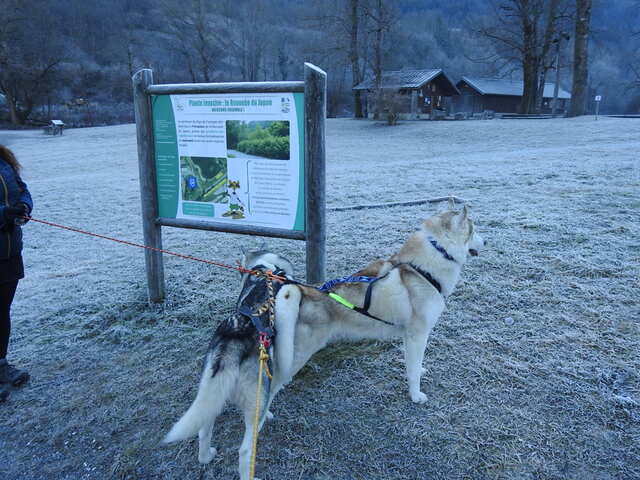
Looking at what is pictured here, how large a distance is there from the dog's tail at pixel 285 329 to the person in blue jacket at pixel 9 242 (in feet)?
7.26

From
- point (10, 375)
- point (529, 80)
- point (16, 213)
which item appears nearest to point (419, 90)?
point (529, 80)

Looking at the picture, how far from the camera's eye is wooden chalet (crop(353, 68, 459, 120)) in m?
35.2

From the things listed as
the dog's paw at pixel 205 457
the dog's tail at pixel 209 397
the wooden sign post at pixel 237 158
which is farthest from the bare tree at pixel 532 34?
the dog's paw at pixel 205 457

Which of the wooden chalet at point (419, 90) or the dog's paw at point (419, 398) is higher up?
the wooden chalet at point (419, 90)

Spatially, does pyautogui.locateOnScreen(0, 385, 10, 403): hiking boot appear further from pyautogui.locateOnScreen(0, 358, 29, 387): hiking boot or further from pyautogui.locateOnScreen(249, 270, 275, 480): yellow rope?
pyautogui.locateOnScreen(249, 270, 275, 480): yellow rope

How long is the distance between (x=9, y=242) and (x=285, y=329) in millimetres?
2342

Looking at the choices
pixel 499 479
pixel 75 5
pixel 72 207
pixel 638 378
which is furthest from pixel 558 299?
pixel 75 5

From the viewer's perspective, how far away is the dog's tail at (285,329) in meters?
2.75

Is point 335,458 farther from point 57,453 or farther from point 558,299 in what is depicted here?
point 558,299

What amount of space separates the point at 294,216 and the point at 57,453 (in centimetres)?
257

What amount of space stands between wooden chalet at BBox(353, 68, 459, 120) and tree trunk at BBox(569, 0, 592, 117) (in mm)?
11033

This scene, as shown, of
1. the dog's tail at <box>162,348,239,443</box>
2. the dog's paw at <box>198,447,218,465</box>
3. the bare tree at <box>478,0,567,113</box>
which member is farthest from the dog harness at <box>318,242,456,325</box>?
the bare tree at <box>478,0,567,113</box>

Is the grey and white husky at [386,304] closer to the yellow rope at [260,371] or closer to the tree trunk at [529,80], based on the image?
the yellow rope at [260,371]

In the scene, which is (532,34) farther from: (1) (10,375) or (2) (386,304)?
(1) (10,375)
